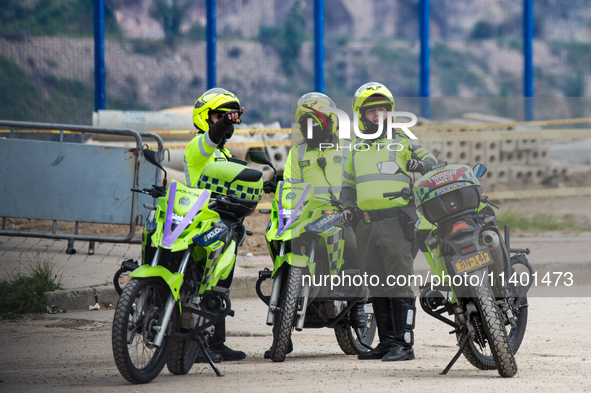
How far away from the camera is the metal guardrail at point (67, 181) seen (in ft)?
30.8

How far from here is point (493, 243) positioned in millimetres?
4875

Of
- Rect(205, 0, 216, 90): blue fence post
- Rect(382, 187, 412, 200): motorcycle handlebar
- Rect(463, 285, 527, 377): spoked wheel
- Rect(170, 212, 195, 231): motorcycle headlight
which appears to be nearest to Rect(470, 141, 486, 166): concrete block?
Rect(205, 0, 216, 90): blue fence post

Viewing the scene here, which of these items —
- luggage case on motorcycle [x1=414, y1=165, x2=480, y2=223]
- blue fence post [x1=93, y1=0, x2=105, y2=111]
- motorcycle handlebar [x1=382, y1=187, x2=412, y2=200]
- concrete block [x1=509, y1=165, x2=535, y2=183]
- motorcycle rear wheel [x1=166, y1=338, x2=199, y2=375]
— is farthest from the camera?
concrete block [x1=509, y1=165, x2=535, y2=183]

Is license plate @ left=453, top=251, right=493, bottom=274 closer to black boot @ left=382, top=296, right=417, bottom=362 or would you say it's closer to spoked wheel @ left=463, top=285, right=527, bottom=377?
spoked wheel @ left=463, top=285, right=527, bottom=377

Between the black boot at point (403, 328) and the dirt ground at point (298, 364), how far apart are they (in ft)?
0.32

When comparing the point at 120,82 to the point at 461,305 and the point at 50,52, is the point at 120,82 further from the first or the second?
the point at 461,305

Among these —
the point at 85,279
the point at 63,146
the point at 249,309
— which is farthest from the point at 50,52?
the point at 249,309

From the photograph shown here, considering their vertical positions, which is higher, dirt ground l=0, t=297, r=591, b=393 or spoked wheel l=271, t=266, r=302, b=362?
spoked wheel l=271, t=266, r=302, b=362

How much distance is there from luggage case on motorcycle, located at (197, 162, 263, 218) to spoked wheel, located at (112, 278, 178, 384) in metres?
0.79

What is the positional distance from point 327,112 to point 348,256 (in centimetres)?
109

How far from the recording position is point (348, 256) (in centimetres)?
599

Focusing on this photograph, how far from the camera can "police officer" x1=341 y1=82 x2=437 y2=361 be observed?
5.68m

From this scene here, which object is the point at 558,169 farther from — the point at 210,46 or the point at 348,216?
the point at 348,216

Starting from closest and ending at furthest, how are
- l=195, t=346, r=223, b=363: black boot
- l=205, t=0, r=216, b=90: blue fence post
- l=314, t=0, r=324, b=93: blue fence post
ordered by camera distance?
l=195, t=346, r=223, b=363: black boot < l=205, t=0, r=216, b=90: blue fence post < l=314, t=0, r=324, b=93: blue fence post
